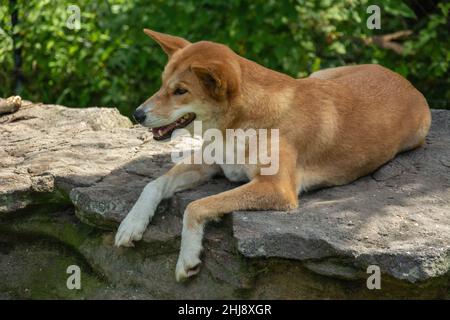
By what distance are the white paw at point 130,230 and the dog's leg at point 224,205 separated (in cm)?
31

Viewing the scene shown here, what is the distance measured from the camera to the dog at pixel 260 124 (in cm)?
480

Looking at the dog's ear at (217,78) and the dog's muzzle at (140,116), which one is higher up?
the dog's ear at (217,78)

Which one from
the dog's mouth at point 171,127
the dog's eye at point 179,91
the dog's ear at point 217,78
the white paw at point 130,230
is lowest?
the white paw at point 130,230

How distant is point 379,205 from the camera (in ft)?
16.2

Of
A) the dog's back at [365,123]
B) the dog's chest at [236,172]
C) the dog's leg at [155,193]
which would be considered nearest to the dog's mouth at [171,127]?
the dog's leg at [155,193]

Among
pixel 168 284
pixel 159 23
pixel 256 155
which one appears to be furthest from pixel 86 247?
pixel 159 23

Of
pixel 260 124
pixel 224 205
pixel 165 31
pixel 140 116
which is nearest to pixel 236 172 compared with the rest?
pixel 260 124

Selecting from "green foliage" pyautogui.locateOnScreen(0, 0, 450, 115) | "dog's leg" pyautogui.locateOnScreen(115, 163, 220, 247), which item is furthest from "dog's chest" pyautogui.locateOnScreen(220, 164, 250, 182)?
"green foliage" pyautogui.locateOnScreen(0, 0, 450, 115)

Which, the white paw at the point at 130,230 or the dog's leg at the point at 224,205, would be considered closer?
the dog's leg at the point at 224,205

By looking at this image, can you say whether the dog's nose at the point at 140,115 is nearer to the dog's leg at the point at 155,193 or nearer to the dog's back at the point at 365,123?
the dog's leg at the point at 155,193

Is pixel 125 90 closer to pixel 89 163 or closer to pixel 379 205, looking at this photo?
pixel 89 163

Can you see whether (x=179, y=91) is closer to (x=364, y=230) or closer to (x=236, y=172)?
(x=236, y=172)

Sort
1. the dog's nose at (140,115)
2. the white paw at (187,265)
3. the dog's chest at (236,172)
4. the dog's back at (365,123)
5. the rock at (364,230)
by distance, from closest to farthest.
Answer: the rock at (364,230)
the white paw at (187,265)
the dog's nose at (140,115)
the dog's chest at (236,172)
the dog's back at (365,123)

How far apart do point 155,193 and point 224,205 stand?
1.66 ft
